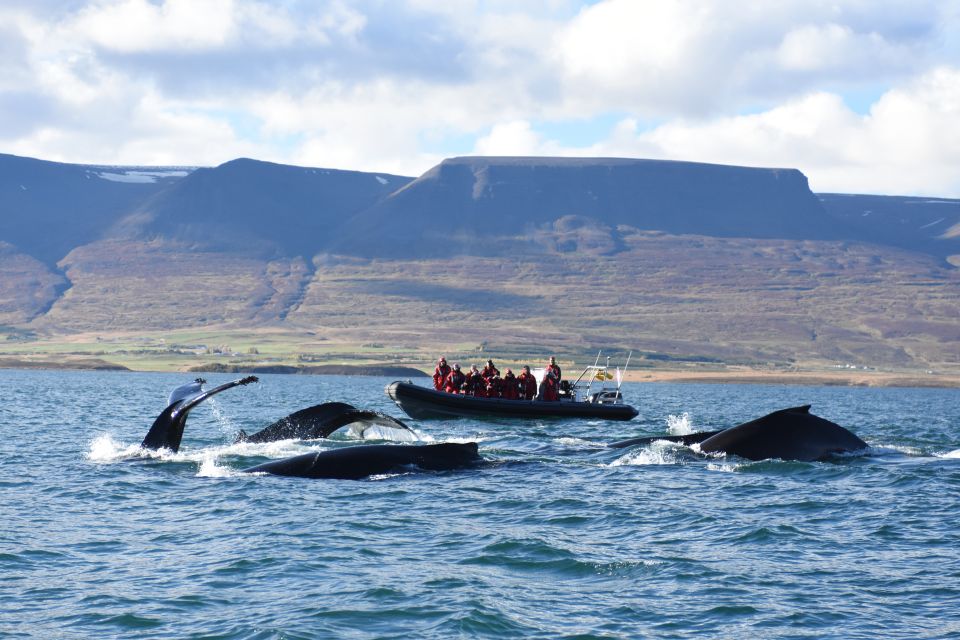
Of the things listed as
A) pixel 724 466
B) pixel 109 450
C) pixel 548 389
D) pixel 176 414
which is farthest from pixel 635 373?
pixel 176 414

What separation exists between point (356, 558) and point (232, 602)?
3.00 meters

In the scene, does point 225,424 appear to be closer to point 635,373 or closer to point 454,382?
point 454,382

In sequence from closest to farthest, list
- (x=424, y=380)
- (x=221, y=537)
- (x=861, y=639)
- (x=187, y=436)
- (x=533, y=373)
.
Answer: (x=861, y=639)
(x=221, y=537)
(x=187, y=436)
(x=533, y=373)
(x=424, y=380)

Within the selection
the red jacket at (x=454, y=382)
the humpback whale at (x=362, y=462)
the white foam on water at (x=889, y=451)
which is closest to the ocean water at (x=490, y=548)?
the humpback whale at (x=362, y=462)

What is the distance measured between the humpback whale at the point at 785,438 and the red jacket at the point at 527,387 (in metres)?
18.9

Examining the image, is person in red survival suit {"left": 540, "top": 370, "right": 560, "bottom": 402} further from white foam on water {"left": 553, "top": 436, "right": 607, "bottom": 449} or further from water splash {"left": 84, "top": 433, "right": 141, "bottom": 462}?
water splash {"left": 84, "top": 433, "right": 141, "bottom": 462}

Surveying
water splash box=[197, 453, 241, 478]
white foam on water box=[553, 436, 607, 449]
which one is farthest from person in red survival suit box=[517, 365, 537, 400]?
water splash box=[197, 453, 241, 478]

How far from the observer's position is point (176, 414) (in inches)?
1014

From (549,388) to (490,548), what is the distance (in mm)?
28440

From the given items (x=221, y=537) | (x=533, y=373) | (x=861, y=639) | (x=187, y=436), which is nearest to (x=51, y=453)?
(x=187, y=436)

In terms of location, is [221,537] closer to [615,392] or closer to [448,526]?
[448,526]

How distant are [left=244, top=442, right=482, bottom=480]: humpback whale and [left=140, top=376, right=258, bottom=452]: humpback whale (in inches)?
76.6

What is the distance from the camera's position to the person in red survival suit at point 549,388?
46.8 m

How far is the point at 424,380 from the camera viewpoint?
149250mm
